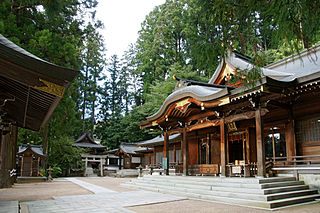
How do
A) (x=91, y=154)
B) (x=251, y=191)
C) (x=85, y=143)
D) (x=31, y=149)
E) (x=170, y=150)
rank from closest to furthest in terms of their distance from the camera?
(x=251, y=191) < (x=31, y=149) < (x=170, y=150) < (x=91, y=154) < (x=85, y=143)

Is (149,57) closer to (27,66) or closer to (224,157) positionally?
(224,157)

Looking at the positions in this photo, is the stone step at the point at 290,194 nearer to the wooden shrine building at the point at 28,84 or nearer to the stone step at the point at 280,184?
the stone step at the point at 280,184

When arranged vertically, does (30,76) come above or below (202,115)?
below

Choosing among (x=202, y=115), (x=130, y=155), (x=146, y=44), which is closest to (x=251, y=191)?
(x=202, y=115)

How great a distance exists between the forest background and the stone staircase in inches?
155

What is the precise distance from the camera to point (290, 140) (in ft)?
32.9

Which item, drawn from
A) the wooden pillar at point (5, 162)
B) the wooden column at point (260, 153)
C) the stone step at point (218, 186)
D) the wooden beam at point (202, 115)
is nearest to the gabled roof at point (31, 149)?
the wooden pillar at point (5, 162)

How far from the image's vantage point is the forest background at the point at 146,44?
4531 millimetres

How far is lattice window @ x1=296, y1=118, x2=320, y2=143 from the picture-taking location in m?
9.31

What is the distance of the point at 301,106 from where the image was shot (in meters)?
9.83

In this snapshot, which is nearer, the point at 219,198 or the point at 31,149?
Answer: the point at 219,198

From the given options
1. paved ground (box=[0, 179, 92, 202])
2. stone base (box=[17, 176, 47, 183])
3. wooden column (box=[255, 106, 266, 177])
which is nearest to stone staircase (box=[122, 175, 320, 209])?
wooden column (box=[255, 106, 266, 177])

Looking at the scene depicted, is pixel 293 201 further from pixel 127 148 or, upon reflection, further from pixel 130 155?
pixel 127 148

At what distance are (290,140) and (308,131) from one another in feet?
2.40
